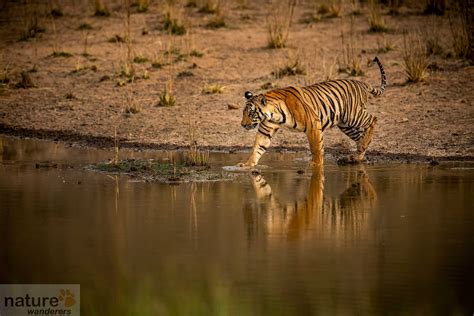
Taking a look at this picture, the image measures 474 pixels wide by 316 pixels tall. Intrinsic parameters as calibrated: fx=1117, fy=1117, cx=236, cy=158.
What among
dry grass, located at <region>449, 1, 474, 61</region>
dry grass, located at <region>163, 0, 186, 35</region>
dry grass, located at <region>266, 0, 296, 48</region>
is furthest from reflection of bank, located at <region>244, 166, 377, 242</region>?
dry grass, located at <region>163, 0, 186, 35</region>

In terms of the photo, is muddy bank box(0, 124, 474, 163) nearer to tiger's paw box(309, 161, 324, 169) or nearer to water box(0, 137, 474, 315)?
water box(0, 137, 474, 315)

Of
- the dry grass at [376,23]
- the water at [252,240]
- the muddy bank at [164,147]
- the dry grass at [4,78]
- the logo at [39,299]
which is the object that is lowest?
the logo at [39,299]

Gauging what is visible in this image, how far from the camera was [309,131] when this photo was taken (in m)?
13.7

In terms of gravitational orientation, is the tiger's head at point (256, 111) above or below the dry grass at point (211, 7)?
below

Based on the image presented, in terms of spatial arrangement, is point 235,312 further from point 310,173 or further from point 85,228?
point 310,173

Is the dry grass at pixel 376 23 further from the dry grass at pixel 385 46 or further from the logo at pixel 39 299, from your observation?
the logo at pixel 39 299

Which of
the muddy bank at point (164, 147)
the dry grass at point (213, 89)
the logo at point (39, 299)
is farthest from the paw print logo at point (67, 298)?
the dry grass at point (213, 89)

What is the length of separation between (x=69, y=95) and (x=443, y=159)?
7199mm

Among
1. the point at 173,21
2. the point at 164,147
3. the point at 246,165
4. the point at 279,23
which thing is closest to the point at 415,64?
the point at 279,23

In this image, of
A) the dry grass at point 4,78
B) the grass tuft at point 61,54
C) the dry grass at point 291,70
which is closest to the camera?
the dry grass at point 291,70

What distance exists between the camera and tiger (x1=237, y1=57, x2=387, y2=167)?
13.6 metres

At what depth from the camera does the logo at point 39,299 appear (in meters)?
7.78

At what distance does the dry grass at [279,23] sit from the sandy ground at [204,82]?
0.60 feet

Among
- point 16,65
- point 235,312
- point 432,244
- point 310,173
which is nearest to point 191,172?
point 310,173
